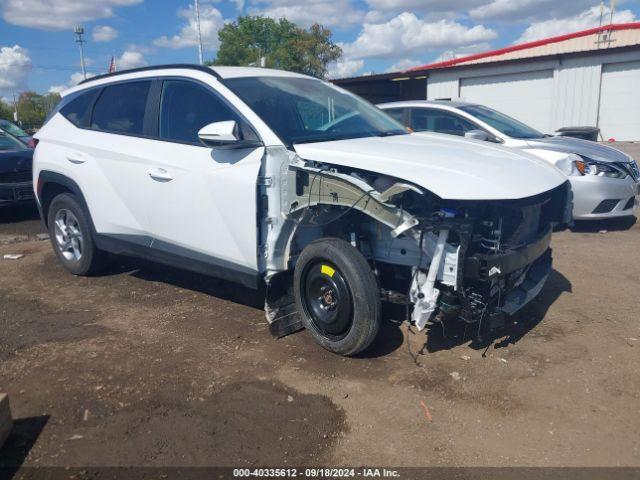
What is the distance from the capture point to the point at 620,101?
15992mm

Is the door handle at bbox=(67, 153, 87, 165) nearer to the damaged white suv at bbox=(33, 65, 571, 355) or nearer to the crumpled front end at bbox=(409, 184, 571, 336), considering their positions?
the damaged white suv at bbox=(33, 65, 571, 355)

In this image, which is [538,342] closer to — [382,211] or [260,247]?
[382,211]

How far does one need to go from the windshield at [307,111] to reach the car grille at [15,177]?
19.6 ft

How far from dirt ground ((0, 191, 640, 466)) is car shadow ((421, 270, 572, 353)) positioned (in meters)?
0.02

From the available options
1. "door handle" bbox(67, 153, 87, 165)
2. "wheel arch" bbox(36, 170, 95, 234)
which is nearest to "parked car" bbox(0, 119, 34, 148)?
"wheel arch" bbox(36, 170, 95, 234)

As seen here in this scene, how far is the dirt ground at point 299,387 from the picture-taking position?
287 centimetres

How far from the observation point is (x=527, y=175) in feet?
11.9

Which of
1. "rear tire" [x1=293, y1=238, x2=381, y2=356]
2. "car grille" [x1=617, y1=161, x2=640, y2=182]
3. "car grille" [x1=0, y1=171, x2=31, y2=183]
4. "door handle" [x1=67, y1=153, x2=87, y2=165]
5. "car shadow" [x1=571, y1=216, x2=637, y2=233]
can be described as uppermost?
"door handle" [x1=67, y1=153, x2=87, y2=165]

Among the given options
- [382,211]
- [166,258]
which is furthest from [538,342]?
[166,258]

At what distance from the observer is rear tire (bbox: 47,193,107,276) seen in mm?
5445

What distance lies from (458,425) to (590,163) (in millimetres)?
5389

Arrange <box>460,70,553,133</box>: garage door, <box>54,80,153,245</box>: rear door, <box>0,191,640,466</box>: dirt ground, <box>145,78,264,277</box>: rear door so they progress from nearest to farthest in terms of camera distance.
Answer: <box>0,191,640,466</box>: dirt ground → <box>145,78,264,277</box>: rear door → <box>54,80,153,245</box>: rear door → <box>460,70,553,133</box>: garage door

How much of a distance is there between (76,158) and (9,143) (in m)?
5.38

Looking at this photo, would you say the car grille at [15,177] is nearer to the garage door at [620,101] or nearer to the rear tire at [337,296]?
the rear tire at [337,296]
